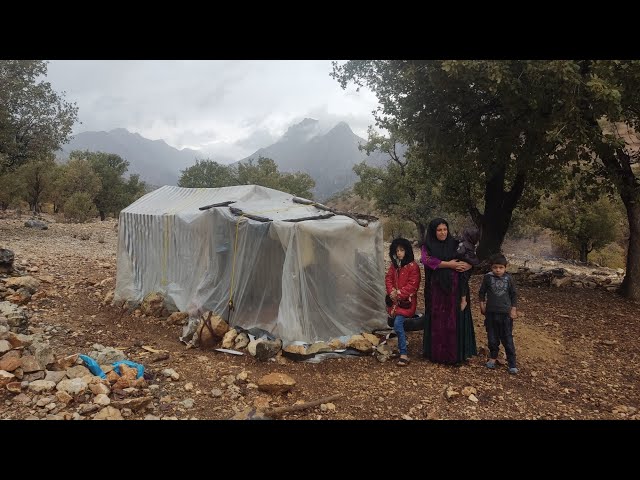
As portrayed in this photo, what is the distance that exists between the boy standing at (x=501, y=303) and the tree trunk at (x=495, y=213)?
247 inches

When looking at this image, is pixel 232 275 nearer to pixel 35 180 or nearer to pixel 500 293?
pixel 500 293

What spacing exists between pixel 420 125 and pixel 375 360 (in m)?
5.44

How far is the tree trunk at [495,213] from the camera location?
1064 cm

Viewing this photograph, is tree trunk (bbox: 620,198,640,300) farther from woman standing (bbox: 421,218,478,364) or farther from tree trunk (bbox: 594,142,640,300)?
woman standing (bbox: 421,218,478,364)

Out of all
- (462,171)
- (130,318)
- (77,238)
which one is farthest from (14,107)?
(462,171)

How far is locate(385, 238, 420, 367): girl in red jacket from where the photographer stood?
17.2 feet

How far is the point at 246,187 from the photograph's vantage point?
7809mm

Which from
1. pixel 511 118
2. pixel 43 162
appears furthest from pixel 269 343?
pixel 43 162

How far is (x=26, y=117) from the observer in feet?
53.3

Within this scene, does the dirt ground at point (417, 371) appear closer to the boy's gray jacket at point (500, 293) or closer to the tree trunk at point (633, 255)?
the tree trunk at point (633, 255)

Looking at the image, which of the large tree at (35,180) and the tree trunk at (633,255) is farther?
the large tree at (35,180)

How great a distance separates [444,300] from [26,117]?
1807cm

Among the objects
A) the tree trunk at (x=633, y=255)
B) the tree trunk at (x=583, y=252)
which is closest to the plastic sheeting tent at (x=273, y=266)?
the tree trunk at (x=633, y=255)

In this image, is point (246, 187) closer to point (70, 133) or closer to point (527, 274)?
point (527, 274)
